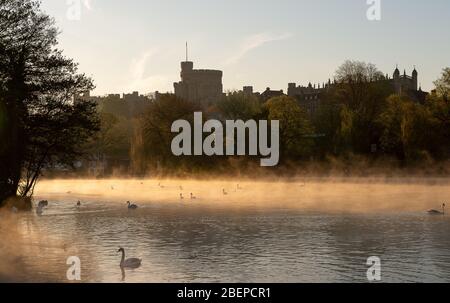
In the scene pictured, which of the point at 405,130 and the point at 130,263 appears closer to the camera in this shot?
the point at 130,263

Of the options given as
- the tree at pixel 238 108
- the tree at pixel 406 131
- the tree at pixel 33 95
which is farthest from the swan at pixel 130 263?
the tree at pixel 238 108

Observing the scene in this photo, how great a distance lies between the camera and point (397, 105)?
88.9 metres

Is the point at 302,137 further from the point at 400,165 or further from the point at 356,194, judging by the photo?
the point at 356,194

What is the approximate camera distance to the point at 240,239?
31.0 metres

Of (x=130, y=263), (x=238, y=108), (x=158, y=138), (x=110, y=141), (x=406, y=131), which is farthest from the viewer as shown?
(x=110, y=141)

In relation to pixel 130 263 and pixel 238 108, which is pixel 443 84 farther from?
pixel 130 263

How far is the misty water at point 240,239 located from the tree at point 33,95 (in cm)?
441

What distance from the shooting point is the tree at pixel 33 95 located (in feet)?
138

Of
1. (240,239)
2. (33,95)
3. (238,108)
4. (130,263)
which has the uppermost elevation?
(238,108)

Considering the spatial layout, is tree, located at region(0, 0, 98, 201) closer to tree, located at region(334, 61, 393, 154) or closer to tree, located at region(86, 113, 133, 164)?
tree, located at region(334, 61, 393, 154)

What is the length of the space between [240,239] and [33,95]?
21.9 meters

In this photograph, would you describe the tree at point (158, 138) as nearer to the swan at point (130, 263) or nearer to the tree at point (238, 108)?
the tree at point (238, 108)

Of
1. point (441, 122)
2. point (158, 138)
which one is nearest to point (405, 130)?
point (441, 122)

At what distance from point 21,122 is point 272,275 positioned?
28.0 meters
